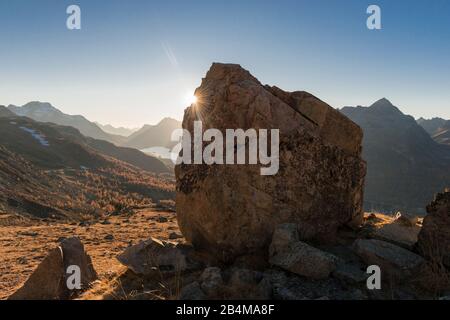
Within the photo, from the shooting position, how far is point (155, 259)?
781 cm

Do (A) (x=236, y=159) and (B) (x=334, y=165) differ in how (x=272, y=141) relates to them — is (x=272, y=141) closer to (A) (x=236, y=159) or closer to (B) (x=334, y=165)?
(A) (x=236, y=159)

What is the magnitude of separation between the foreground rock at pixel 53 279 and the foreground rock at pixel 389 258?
5.88 m

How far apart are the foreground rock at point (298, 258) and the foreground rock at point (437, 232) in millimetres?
2270

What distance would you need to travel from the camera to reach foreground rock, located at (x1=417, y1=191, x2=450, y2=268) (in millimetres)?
7513

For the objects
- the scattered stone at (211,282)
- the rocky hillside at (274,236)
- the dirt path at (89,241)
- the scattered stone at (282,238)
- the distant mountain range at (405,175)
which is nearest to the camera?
the scattered stone at (211,282)

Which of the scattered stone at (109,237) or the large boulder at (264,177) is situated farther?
the scattered stone at (109,237)

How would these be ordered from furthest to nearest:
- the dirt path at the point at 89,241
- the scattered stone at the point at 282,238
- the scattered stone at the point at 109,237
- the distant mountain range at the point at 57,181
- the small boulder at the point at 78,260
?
the distant mountain range at the point at 57,181
the scattered stone at the point at 109,237
the dirt path at the point at 89,241
the small boulder at the point at 78,260
the scattered stone at the point at 282,238

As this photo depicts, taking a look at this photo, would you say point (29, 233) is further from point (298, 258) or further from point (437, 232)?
point (437, 232)

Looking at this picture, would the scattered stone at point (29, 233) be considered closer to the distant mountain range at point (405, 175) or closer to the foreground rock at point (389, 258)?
the foreground rock at point (389, 258)

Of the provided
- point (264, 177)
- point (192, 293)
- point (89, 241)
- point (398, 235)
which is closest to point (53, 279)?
point (192, 293)

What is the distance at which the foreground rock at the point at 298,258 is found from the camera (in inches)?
268

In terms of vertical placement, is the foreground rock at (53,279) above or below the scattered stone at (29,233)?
above

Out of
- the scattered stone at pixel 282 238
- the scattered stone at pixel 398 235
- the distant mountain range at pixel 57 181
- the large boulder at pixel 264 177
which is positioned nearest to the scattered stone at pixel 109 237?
the large boulder at pixel 264 177

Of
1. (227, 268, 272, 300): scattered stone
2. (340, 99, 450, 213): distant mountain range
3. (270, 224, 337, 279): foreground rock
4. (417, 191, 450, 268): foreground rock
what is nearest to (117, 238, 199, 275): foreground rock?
(227, 268, 272, 300): scattered stone
